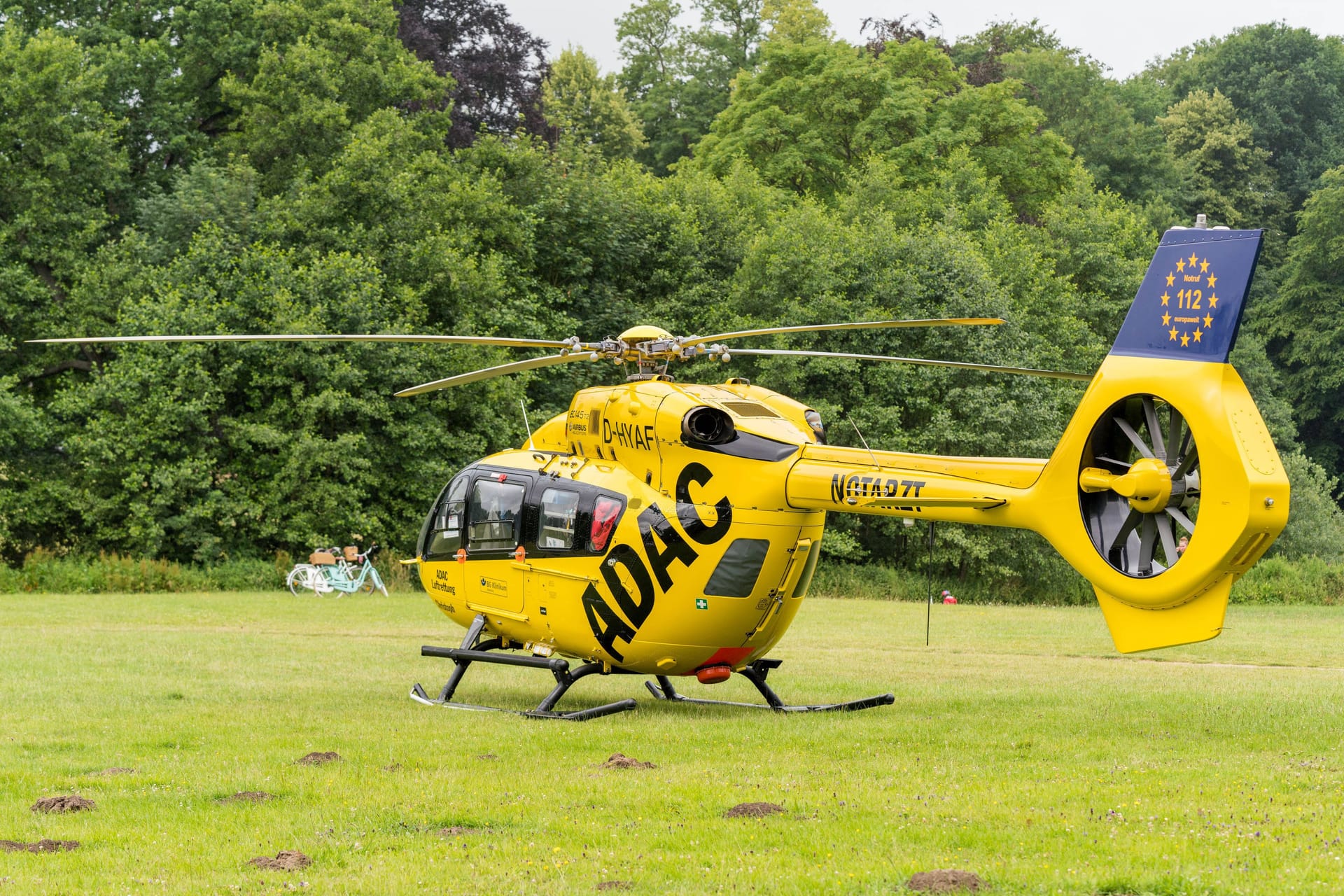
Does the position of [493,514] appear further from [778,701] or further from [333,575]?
[333,575]

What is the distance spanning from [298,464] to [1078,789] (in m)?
29.3

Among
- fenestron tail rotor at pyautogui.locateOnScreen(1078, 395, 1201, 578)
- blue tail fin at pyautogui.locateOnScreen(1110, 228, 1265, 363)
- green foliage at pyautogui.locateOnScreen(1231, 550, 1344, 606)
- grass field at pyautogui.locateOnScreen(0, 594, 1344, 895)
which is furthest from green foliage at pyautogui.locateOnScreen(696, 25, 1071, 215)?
fenestron tail rotor at pyautogui.locateOnScreen(1078, 395, 1201, 578)

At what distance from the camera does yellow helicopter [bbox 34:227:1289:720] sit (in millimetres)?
11219

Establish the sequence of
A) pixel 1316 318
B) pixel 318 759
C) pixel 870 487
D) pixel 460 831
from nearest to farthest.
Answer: pixel 460 831 < pixel 318 759 < pixel 870 487 < pixel 1316 318

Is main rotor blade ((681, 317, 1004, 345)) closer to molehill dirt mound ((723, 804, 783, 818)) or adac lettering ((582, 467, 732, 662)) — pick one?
adac lettering ((582, 467, 732, 662))

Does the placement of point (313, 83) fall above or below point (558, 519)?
above

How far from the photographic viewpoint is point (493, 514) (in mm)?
16547

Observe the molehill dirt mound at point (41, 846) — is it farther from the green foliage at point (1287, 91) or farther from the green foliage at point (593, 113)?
the green foliage at point (1287, 91)

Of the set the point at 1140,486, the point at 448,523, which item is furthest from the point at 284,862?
the point at 448,523

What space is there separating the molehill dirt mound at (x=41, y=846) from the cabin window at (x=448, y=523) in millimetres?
8150

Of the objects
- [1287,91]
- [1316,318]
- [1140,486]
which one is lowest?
[1140,486]

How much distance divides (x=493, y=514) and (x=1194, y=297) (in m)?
8.49

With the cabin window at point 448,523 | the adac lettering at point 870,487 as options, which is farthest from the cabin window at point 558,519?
the adac lettering at point 870,487

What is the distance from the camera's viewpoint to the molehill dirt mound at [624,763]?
38.9ft
